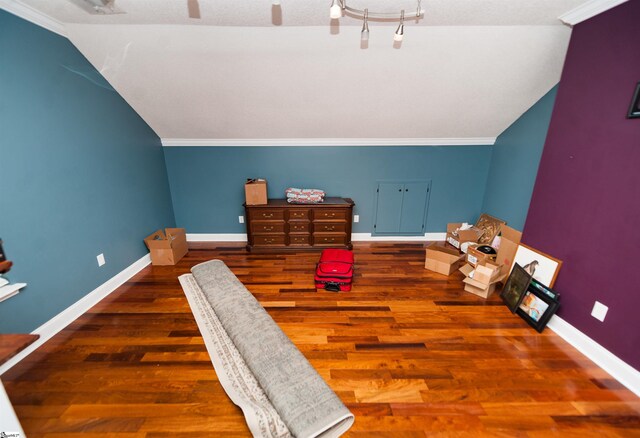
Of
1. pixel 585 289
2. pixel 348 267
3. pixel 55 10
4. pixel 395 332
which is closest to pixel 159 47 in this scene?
pixel 55 10

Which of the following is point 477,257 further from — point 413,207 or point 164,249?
point 164,249

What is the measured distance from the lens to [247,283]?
309 cm

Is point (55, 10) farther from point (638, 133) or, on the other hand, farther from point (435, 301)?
point (638, 133)

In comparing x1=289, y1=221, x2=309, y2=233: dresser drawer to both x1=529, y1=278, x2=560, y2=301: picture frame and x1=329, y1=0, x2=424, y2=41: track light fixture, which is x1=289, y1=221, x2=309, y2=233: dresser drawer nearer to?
x1=329, y1=0, x2=424, y2=41: track light fixture

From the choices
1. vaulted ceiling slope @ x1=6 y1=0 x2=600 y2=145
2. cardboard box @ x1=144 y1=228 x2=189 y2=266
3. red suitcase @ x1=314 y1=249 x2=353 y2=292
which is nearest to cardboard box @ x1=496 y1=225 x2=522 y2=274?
vaulted ceiling slope @ x1=6 y1=0 x2=600 y2=145

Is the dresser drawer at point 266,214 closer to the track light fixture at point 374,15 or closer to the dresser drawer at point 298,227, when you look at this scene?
the dresser drawer at point 298,227

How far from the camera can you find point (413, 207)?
14.0ft

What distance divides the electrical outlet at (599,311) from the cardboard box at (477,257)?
0.95 meters

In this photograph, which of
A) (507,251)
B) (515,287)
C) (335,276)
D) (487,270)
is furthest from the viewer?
(507,251)

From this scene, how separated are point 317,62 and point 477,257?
9.57 ft

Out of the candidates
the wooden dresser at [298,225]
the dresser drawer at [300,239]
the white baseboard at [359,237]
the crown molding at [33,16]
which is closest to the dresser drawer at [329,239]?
the wooden dresser at [298,225]

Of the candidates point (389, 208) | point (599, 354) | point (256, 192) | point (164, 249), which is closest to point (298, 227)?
Result: point (256, 192)

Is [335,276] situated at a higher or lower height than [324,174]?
lower

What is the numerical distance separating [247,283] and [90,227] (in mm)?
1719
